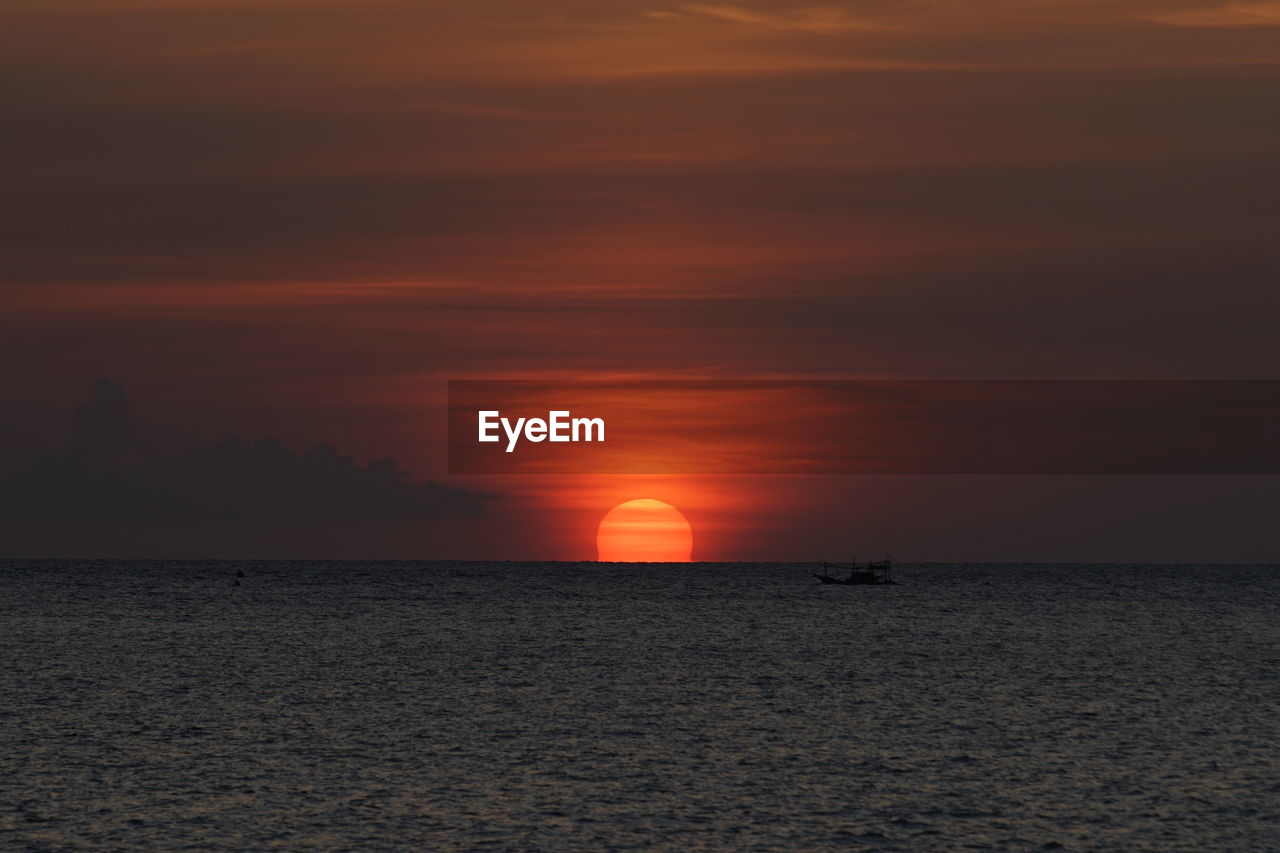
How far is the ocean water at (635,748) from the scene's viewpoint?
Result: 54688 millimetres

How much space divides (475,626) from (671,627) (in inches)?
895

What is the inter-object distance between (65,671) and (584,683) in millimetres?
39789

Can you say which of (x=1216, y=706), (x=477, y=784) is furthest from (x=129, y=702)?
(x=1216, y=706)

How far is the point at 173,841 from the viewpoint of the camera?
52188mm

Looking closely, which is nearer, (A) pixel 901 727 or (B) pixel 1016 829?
(B) pixel 1016 829

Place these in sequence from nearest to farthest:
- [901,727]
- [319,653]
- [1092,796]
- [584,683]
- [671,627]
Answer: [1092,796] → [901,727] → [584,683] → [319,653] → [671,627]

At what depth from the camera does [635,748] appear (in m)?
73.2

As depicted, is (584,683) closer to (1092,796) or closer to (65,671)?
(65,671)

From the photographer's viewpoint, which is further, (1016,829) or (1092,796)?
(1092,796)

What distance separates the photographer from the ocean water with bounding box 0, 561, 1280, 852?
54.7 meters

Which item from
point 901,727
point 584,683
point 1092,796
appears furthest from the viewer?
point 584,683

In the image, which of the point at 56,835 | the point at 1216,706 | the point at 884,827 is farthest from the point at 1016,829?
the point at 1216,706

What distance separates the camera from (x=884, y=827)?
55.2 meters

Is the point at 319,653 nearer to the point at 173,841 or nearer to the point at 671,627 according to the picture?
the point at 671,627
